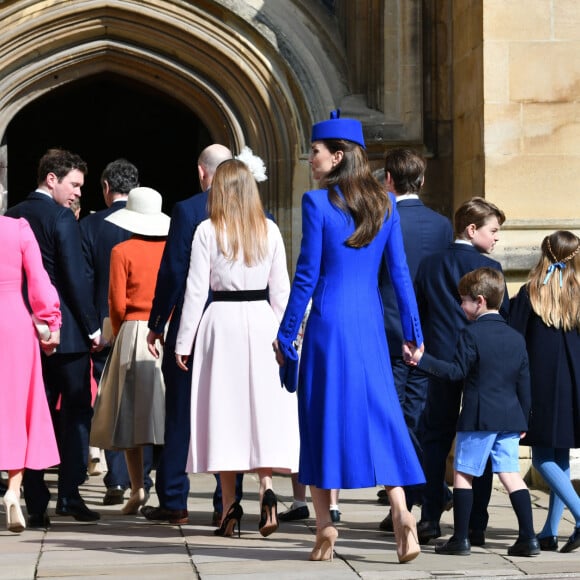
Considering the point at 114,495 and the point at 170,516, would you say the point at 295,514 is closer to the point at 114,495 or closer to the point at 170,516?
the point at 170,516

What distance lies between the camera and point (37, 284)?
658cm

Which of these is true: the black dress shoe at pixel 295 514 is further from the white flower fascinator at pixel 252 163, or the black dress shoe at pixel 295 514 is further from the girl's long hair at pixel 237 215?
the white flower fascinator at pixel 252 163

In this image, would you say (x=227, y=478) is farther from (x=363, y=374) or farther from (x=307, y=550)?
(x=363, y=374)

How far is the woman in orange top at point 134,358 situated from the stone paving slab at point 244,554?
0.37 m

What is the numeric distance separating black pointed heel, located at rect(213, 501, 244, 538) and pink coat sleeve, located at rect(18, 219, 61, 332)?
1.14 m

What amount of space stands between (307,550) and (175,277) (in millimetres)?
1379

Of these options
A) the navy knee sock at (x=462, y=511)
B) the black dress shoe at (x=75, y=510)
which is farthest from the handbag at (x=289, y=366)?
the black dress shoe at (x=75, y=510)

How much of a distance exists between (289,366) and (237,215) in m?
1.04

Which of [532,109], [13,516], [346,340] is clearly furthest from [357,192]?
[532,109]

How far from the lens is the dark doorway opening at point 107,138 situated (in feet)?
46.6

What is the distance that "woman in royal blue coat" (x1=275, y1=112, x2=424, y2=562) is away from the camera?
5531 millimetres

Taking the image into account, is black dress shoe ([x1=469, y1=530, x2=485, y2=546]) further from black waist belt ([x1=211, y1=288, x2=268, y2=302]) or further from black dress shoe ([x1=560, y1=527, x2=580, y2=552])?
black waist belt ([x1=211, y1=288, x2=268, y2=302])

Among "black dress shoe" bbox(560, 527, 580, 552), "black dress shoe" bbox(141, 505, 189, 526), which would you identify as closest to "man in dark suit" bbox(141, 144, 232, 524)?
"black dress shoe" bbox(141, 505, 189, 526)

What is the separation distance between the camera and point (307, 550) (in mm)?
5984
